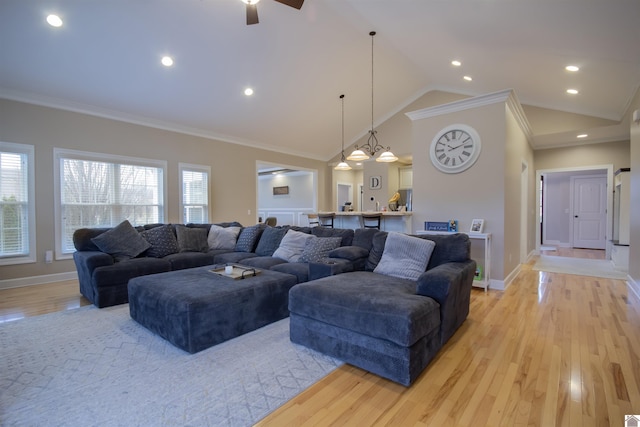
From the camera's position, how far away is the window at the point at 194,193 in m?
6.13

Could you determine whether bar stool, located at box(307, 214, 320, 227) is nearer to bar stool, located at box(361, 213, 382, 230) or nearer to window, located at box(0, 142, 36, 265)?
bar stool, located at box(361, 213, 382, 230)

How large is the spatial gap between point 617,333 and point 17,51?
24.0 feet

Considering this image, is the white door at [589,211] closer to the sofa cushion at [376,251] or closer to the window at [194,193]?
the sofa cushion at [376,251]

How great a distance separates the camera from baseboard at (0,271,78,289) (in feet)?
14.1

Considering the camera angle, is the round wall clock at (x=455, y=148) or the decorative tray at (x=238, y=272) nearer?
the decorative tray at (x=238, y=272)

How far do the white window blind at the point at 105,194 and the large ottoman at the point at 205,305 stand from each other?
293cm

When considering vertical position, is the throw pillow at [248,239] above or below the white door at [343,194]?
below

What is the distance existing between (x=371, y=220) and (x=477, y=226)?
1.80 m

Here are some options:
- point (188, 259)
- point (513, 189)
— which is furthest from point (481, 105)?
point (188, 259)

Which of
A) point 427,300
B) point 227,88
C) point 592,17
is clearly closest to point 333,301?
point 427,300

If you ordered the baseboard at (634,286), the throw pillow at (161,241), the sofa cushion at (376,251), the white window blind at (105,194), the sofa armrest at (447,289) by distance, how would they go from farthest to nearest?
the white window blind at (105,194)
the throw pillow at (161,241)
the baseboard at (634,286)
the sofa cushion at (376,251)
the sofa armrest at (447,289)

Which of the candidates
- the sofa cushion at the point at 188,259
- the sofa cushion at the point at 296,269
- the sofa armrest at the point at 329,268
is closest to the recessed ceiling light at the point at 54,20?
the sofa cushion at the point at 188,259

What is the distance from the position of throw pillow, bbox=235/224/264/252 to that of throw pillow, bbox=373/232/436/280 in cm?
231

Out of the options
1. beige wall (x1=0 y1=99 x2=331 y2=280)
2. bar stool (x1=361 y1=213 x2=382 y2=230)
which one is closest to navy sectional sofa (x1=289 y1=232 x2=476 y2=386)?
bar stool (x1=361 y1=213 x2=382 y2=230)
